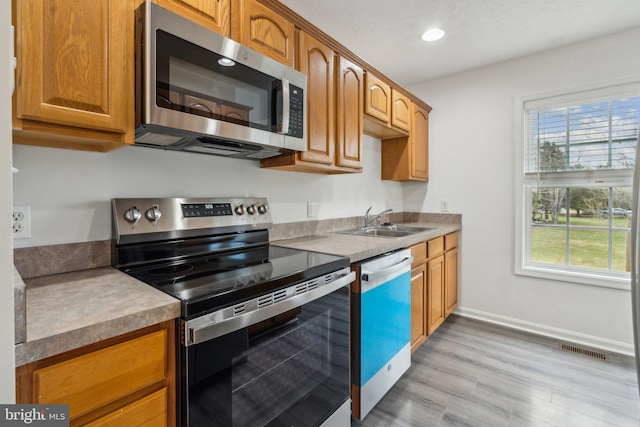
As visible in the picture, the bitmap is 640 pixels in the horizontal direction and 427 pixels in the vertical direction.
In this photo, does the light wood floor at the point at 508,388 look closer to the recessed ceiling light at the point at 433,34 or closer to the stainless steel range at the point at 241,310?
the stainless steel range at the point at 241,310

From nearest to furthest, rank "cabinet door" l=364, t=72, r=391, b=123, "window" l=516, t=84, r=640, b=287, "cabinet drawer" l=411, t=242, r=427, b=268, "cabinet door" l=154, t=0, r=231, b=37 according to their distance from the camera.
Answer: "cabinet door" l=154, t=0, r=231, b=37, "cabinet drawer" l=411, t=242, r=427, b=268, "cabinet door" l=364, t=72, r=391, b=123, "window" l=516, t=84, r=640, b=287

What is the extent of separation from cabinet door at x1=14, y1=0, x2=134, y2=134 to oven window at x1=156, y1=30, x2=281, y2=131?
0.12 m

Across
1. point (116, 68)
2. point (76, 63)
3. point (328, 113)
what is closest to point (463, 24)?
point (328, 113)

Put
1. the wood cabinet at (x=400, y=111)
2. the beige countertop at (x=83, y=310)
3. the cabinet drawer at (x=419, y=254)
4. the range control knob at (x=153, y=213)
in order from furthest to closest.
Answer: the wood cabinet at (x=400, y=111) → the cabinet drawer at (x=419, y=254) → the range control knob at (x=153, y=213) → the beige countertop at (x=83, y=310)

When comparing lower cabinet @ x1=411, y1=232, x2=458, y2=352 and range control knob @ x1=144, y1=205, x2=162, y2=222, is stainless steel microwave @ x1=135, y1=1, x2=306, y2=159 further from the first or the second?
lower cabinet @ x1=411, y1=232, x2=458, y2=352

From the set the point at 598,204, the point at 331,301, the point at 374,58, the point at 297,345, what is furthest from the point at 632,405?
the point at 374,58

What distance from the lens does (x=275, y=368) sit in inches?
43.9

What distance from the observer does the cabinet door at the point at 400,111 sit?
2.59 meters

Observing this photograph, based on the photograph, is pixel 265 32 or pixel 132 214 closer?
pixel 132 214

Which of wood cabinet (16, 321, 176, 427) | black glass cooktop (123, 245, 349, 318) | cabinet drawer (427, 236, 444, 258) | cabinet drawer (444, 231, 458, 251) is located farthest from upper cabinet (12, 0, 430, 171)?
cabinet drawer (444, 231, 458, 251)

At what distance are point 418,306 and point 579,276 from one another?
1.43m

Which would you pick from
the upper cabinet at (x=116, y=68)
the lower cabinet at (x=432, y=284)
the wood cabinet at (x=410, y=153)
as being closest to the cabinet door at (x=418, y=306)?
the lower cabinet at (x=432, y=284)

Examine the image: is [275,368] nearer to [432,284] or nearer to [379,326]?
[379,326]

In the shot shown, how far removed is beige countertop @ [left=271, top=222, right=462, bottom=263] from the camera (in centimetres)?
162
